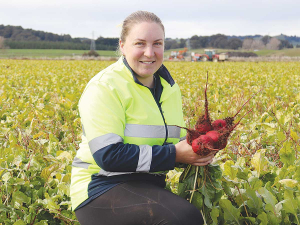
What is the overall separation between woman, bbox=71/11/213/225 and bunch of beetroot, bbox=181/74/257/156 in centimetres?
8

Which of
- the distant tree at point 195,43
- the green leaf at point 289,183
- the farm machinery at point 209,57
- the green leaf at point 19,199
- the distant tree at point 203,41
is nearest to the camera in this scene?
the green leaf at point 289,183

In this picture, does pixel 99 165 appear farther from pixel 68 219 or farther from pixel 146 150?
pixel 68 219

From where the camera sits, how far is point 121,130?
5.78ft

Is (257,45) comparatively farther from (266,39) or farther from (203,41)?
(203,41)

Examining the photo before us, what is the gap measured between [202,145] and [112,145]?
0.47 metres

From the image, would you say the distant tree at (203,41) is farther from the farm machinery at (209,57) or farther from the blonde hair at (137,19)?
the blonde hair at (137,19)

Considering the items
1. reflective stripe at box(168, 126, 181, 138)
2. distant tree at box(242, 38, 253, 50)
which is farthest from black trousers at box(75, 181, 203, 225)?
distant tree at box(242, 38, 253, 50)

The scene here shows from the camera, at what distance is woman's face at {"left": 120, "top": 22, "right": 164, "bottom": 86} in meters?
1.92

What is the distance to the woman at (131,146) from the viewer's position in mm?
1665

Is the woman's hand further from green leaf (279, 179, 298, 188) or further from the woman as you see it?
green leaf (279, 179, 298, 188)

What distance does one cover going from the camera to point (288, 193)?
1.86 metres

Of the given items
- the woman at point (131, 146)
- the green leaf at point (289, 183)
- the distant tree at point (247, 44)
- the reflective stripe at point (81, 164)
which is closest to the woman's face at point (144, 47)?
the woman at point (131, 146)

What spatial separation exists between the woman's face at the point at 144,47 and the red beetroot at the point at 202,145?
0.61m

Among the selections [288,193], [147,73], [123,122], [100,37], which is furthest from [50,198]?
[100,37]
